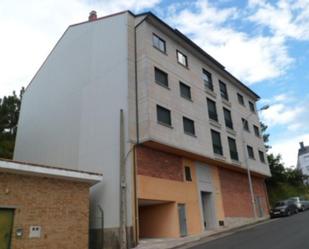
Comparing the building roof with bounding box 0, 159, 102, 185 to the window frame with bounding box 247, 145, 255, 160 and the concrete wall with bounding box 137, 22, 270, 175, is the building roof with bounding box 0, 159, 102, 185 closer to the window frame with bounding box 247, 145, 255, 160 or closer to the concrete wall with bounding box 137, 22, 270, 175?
the concrete wall with bounding box 137, 22, 270, 175

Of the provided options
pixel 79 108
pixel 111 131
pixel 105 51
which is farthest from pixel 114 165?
pixel 105 51

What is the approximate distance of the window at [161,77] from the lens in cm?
2034

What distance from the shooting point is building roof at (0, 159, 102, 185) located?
40.2ft

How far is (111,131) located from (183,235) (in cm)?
732

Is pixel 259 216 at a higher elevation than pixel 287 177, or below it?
below

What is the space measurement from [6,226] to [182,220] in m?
10.2

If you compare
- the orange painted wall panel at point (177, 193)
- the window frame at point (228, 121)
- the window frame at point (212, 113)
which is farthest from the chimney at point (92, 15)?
the orange painted wall panel at point (177, 193)

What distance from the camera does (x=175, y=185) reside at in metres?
19.4

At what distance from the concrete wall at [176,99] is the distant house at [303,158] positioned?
6141cm

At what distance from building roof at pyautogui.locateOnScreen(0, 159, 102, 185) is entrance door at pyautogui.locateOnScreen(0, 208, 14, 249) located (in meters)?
1.57

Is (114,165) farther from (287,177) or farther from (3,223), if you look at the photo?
(287,177)

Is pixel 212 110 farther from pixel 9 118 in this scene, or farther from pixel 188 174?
pixel 9 118

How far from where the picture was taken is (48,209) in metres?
13.4

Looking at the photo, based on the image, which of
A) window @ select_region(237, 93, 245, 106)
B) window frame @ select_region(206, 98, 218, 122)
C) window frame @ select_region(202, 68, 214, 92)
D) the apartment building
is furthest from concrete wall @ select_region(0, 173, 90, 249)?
window @ select_region(237, 93, 245, 106)
